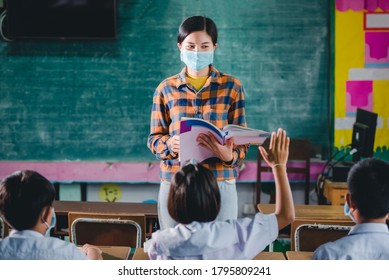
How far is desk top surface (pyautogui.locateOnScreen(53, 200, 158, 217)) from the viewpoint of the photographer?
11.0 ft

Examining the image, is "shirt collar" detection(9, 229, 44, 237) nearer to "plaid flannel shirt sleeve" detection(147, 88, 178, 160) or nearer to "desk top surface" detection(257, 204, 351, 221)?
"plaid flannel shirt sleeve" detection(147, 88, 178, 160)

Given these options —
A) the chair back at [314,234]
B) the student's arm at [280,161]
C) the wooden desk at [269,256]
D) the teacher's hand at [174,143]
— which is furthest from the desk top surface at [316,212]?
the student's arm at [280,161]

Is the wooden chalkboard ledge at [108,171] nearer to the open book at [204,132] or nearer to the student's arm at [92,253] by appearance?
the open book at [204,132]

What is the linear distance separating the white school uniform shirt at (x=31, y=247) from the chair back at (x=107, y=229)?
788mm

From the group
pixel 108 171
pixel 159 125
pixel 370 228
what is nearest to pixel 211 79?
pixel 159 125

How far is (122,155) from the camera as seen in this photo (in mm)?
4605

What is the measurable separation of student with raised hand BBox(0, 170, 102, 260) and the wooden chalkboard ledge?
2.72m

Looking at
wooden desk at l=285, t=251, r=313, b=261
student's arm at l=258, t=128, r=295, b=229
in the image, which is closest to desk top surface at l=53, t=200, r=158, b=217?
wooden desk at l=285, t=251, r=313, b=261

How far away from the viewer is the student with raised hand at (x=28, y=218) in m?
1.83

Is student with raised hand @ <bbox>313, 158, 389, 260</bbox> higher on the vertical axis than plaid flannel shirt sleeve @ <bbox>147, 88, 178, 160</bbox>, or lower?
lower

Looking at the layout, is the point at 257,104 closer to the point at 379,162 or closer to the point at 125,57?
the point at 125,57

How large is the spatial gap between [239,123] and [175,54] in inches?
78.9

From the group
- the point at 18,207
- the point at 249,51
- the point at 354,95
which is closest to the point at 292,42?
the point at 249,51

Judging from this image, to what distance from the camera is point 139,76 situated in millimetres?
4516
